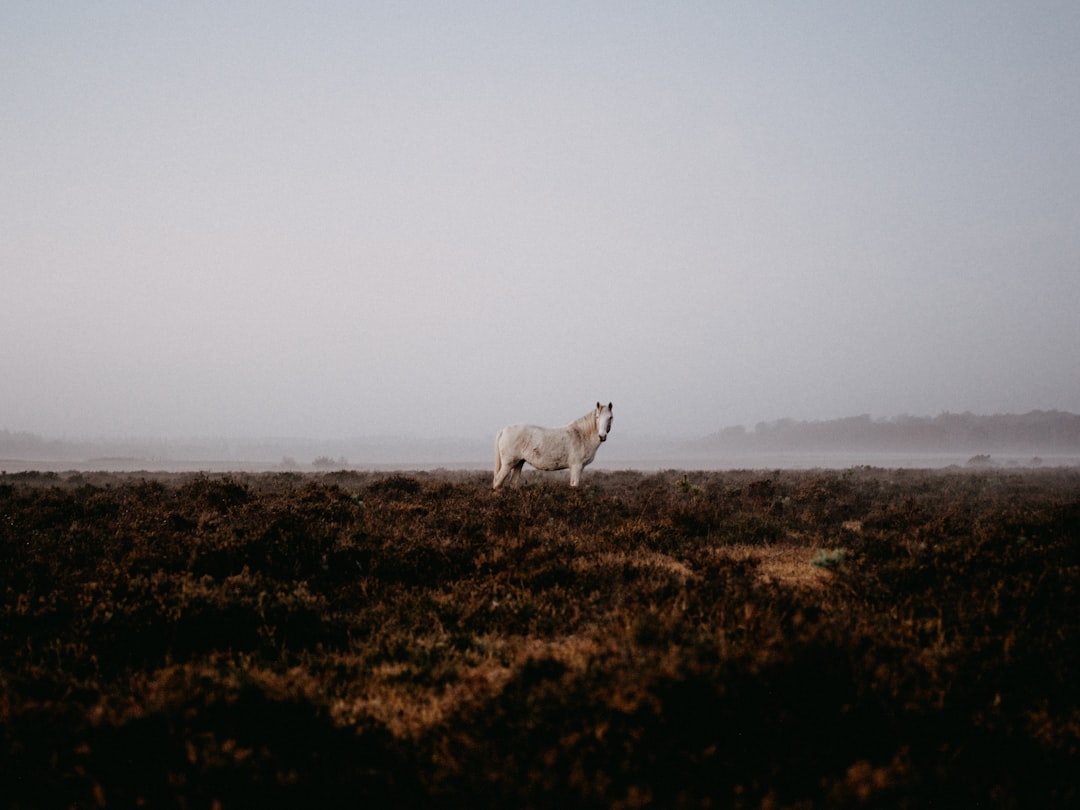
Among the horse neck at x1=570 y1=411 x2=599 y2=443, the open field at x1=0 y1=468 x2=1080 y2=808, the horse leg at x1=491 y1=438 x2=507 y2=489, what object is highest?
the horse neck at x1=570 y1=411 x2=599 y2=443

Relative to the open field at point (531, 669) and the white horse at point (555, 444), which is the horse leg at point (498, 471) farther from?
the open field at point (531, 669)

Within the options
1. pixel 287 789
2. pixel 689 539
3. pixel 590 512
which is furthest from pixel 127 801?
pixel 590 512

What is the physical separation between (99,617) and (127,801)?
126 inches

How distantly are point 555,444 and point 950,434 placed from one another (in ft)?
413

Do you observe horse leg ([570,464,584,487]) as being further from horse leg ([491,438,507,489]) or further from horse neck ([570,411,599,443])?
horse leg ([491,438,507,489])

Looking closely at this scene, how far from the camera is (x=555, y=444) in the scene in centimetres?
1572

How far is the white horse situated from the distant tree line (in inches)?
4490

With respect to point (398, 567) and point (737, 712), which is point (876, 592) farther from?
point (398, 567)

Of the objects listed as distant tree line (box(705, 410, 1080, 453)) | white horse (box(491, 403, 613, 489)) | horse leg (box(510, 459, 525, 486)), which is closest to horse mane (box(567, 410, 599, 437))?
white horse (box(491, 403, 613, 489))

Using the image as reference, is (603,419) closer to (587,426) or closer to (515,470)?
(587,426)

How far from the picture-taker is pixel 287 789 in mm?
2930

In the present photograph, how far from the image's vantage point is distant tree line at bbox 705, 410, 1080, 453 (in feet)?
330

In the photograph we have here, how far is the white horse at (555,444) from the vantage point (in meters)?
15.7

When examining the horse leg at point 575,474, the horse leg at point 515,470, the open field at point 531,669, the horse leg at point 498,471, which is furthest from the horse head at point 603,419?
the open field at point 531,669
